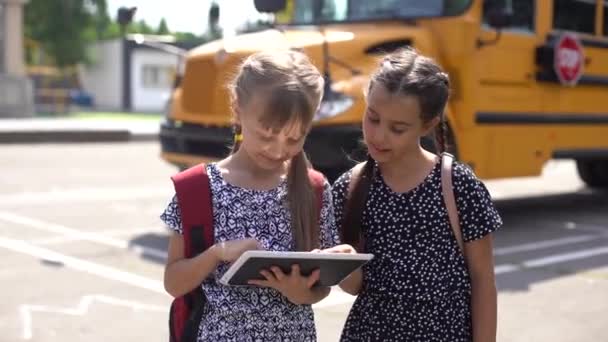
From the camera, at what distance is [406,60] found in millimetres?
1938

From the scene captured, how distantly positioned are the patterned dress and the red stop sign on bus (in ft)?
18.2

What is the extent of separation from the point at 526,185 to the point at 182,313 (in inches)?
354

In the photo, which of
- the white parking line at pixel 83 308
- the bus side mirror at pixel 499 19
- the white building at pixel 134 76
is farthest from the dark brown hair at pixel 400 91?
the white building at pixel 134 76

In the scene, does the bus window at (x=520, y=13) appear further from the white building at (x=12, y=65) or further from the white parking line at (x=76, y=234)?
the white building at (x=12, y=65)

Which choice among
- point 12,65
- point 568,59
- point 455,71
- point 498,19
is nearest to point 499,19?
point 498,19

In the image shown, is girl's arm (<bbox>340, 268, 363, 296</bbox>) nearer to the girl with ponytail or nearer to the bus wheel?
the girl with ponytail

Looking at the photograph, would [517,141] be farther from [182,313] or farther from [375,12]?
[182,313]

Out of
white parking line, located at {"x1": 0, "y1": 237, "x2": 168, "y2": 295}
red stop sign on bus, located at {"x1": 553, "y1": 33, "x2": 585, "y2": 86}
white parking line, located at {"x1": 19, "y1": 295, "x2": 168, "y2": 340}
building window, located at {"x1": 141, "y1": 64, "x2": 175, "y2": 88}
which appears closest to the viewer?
white parking line, located at {"x1": 19, "y1": 295, "x2": 168, "y2": 340}

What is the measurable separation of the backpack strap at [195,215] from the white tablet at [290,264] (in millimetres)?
101

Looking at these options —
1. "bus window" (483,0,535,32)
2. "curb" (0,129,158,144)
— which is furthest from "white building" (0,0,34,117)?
"bus window" (483,0,535,32)

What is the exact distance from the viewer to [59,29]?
41.3 meters

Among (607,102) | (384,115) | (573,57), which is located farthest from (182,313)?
(607,102)

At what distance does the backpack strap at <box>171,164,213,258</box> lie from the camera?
5.78 feet

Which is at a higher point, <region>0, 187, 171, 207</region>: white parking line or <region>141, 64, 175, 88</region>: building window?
<region>0, 187, 171, 207</region>: white parking line
